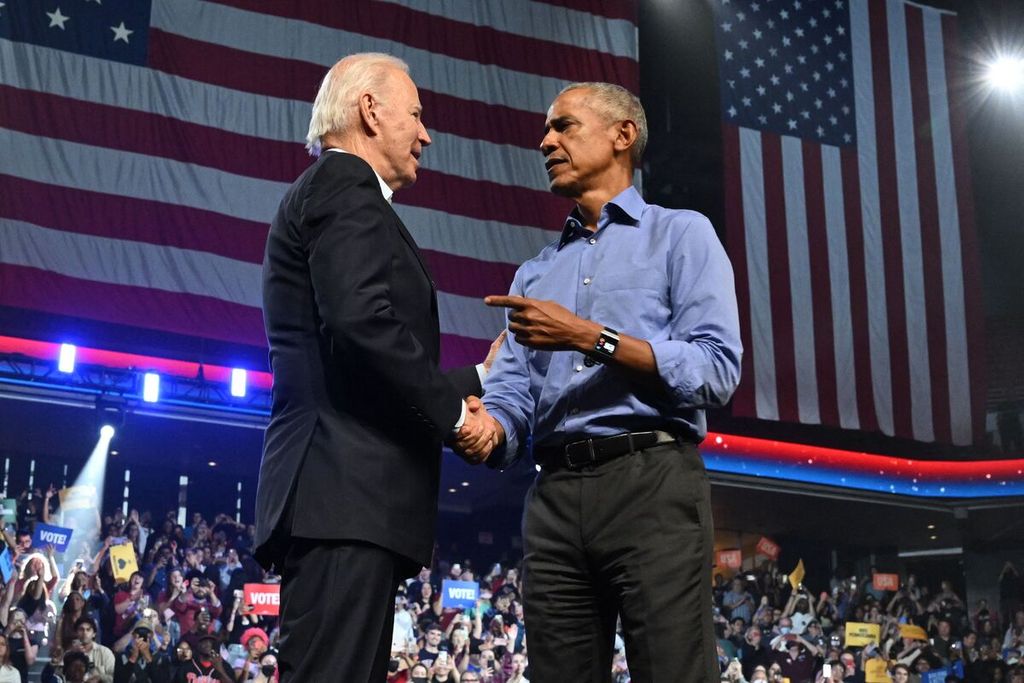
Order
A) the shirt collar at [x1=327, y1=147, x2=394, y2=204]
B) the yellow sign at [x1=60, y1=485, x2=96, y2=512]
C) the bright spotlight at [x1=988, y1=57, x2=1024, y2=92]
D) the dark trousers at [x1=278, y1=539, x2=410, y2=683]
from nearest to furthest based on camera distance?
the dark trousers at [x1=278, y1=539, x2=410, y2=683] → the shirt collar at [x1=327, y1=147, x2=394, y2=204] → the yellow sign at [x1=60, y1=485, x2=96, y2=512] → the bright spotlight at [x1=988, y1=57, x2=1024, y2=92]

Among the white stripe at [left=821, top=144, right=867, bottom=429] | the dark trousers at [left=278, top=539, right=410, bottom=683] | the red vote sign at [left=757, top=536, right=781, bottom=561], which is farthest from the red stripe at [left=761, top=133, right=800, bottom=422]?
the dark trousers at [left=278, top=539, right=410, bottom=683]

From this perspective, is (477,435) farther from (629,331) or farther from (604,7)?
(604,7)

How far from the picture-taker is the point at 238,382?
9.89 metres

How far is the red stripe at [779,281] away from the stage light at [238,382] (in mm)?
5305

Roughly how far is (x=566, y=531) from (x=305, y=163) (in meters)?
6.71

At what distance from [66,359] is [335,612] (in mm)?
8244

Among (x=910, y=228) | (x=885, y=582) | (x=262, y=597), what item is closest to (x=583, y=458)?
(x=262, y=597)

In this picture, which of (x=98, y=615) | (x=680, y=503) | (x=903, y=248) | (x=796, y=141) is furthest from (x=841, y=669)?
(x=680, y=503)

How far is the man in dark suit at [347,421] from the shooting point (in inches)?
67.0

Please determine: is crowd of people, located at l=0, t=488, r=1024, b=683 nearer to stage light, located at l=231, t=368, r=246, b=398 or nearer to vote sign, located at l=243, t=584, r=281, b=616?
vote sign, located at l=243, t=584, r=281, b=616

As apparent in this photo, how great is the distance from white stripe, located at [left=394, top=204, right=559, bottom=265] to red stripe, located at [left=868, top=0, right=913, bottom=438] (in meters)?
3.95

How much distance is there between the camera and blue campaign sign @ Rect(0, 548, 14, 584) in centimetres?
776

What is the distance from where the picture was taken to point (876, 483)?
14.9 meters

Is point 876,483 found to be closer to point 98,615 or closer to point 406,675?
point 406,675
